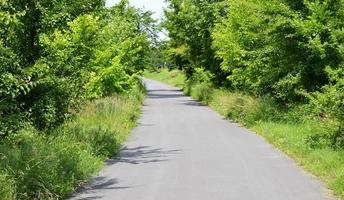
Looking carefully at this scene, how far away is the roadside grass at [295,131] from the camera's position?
10.8 metres

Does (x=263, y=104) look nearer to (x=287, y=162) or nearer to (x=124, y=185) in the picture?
(x=287, y=162)

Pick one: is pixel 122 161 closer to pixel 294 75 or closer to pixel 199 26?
pixel 294 75

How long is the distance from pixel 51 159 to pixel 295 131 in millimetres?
8344

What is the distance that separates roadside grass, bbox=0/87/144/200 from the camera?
845 centimetres

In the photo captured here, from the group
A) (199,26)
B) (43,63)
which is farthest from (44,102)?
(199,26)

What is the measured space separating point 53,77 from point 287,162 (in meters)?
5.63

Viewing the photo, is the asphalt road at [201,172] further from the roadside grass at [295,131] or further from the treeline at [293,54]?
the treeline at [293,54]

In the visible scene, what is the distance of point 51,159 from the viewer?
958 centimetres

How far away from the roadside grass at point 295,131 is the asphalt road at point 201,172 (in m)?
0.30

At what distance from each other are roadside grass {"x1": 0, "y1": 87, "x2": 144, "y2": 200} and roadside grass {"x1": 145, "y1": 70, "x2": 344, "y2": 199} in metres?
4.61

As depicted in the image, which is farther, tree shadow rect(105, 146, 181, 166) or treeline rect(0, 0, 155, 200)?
tree shadow rect(105, 146, 181, 166)

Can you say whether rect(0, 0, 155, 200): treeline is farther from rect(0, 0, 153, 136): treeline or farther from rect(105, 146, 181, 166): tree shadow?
rect(105, 146, 181, 166): tree shadow

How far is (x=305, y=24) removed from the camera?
668 inches

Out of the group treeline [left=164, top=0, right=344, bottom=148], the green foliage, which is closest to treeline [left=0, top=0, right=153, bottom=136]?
treeline [left=164, top=0, right=344, bottom=148]
